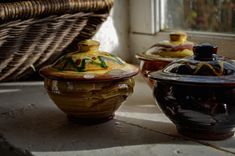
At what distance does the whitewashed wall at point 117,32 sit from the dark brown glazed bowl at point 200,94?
48 centimetres

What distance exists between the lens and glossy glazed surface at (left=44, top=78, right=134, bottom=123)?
570mm

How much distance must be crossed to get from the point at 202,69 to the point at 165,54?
0.16 meters

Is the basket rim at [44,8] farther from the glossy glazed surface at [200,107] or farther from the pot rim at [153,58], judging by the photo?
the glossy glazed surface at [200,107]

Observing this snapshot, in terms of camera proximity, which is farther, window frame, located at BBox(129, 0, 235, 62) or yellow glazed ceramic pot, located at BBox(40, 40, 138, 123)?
window frame, located at BBox(129, 0, 235, 62)

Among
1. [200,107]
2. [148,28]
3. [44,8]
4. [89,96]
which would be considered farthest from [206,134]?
[148,28]

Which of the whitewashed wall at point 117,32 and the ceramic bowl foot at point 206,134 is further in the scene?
the whitewashed wall at point 117,32

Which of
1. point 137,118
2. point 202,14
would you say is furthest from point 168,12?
point 137,118

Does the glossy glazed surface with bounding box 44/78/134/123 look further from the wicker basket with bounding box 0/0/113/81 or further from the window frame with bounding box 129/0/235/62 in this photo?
the window frame with bounding box 129/0/235/62

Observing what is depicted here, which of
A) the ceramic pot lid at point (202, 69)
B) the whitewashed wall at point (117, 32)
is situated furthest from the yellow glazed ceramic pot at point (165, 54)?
the whitewashed wall at point (117, 32)

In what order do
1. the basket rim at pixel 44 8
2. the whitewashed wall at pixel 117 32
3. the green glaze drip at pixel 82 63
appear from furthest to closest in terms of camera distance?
the whitewashed wall at pixel 117 32 < the basket rim at pixel 44 8 < the green glaze drip at pixel 82 63

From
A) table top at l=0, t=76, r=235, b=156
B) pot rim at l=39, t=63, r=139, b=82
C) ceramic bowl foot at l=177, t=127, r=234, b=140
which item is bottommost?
table top at l=0, t=76, r=235, b=156

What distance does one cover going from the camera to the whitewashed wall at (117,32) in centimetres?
100

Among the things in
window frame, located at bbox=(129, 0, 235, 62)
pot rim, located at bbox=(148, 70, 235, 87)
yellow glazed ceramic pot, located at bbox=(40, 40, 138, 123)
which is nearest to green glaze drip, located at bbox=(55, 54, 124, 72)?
yellow glazed ceramic pot, located at bbox=(40, 40, 138, 123)

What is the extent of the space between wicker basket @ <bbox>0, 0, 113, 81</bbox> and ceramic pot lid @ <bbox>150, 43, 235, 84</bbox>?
292 millimetres
